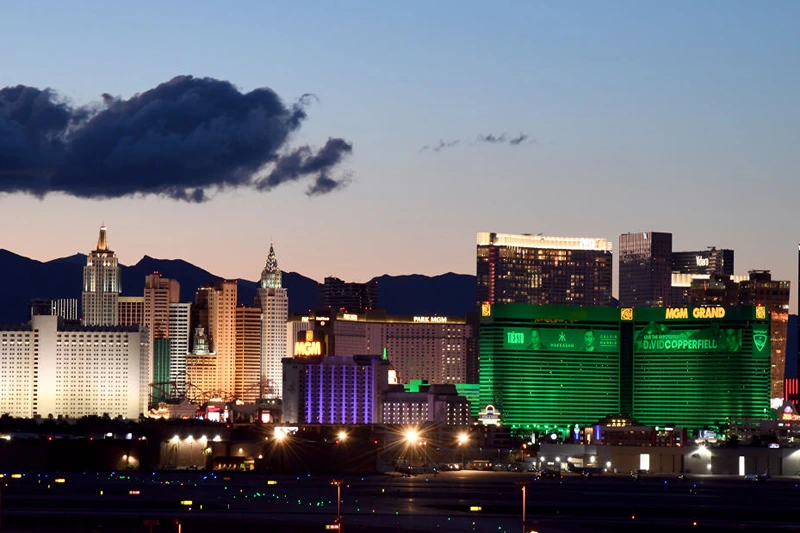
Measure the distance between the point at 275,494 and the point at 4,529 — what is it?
60.3 m

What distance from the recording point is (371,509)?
492 feet

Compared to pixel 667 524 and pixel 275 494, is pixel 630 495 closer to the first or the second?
pixel 275 494

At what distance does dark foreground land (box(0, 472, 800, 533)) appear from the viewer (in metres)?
128

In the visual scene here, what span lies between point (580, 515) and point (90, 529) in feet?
148

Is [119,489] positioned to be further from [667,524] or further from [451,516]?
[667,524]

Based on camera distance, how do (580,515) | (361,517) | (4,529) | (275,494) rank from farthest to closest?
1. (275,494)
2. (580,515)
3. (361,517)
4. (4,529)

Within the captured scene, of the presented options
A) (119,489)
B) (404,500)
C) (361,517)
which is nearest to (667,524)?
(361,517)

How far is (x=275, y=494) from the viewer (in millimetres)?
177000

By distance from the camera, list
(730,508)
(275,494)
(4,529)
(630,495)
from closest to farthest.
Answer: (4,529) → (730,508) → (275,494) → (630,495)

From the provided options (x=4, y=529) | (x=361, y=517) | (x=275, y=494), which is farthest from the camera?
(x=275, y=494)

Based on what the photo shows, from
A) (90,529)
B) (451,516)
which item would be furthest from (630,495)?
(90,529)

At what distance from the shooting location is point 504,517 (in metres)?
143

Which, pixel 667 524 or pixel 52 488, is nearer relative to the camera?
pixel 667 524

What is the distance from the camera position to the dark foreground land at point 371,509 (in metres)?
128
